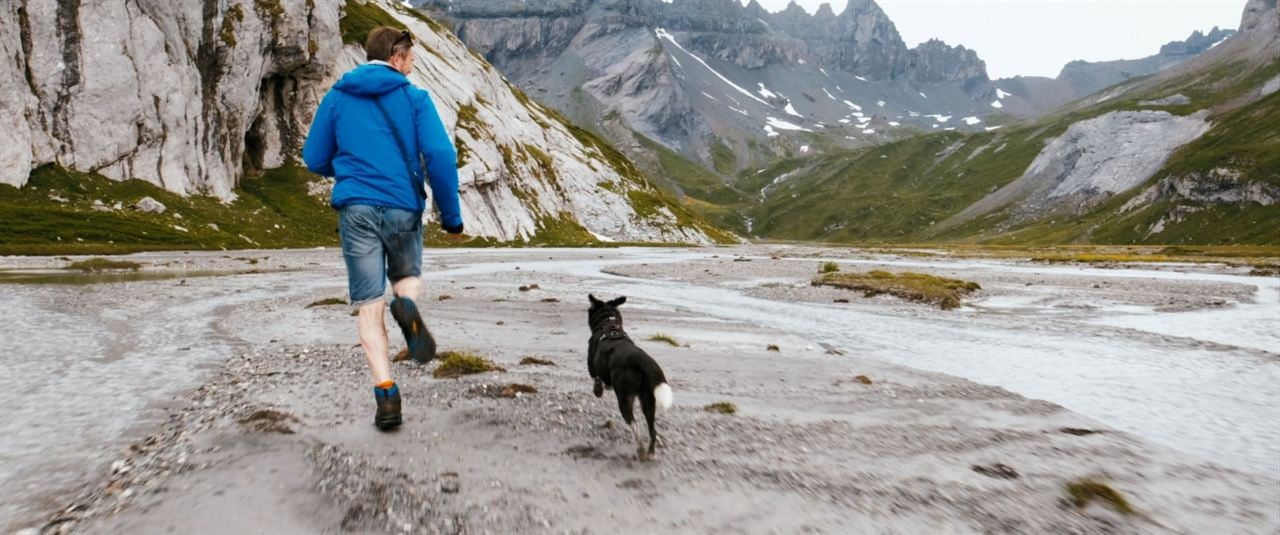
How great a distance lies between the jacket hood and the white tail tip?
415cm

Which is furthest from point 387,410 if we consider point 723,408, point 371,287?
point 723,408

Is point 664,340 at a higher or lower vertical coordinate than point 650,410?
lower

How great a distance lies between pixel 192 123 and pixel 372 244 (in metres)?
78.8

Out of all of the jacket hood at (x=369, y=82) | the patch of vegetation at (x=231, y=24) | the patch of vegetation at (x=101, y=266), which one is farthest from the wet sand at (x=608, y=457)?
the patch of vegetation at (x=231, y=24)

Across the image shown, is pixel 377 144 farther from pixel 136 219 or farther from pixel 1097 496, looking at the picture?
pixel 136 219

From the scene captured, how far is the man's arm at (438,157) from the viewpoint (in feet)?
22.5

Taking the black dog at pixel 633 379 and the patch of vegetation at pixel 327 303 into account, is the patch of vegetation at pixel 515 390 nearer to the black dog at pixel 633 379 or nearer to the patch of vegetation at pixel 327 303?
the black dog at pixel 633 379

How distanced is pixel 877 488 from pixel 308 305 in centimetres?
1885

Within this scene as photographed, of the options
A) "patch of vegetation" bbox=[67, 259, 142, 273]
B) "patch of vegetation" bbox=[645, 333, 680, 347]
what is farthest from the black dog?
"patch of vegetation" bbox=[67, 259, 142, 273]

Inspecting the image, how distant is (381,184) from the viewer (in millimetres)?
6594

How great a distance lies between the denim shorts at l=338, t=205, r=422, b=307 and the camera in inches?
255

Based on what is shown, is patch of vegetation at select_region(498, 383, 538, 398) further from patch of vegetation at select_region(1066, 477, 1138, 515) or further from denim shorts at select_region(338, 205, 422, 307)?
patch of vegetation at select_region(1066, 477, 1138, 515)

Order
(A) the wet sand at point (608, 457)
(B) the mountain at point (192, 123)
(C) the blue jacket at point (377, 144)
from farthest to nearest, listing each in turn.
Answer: (B) the mountain at point (192, 123), (C) the blue jacket at point (377, 144), (A) the wet sand at point (608, 457)

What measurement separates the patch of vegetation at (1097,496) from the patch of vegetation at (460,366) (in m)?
7.69
